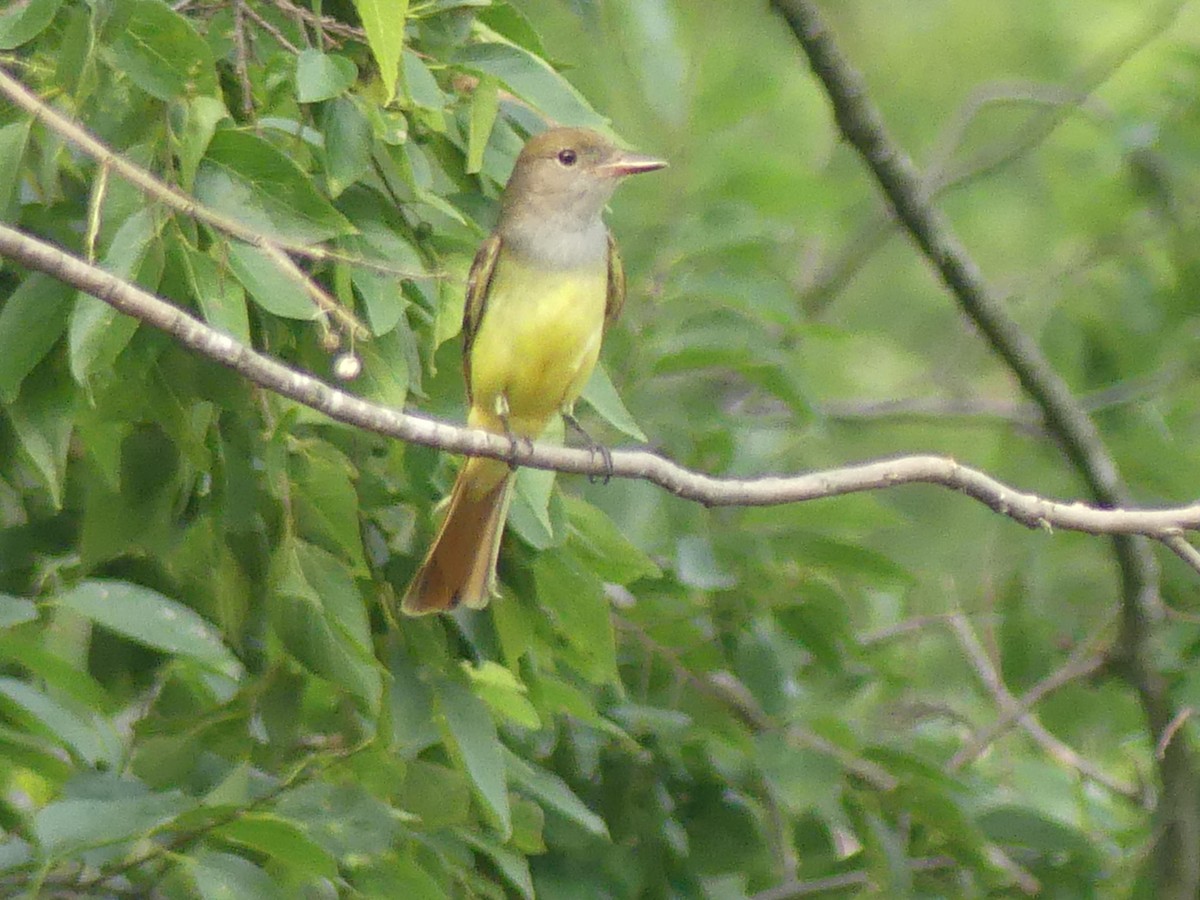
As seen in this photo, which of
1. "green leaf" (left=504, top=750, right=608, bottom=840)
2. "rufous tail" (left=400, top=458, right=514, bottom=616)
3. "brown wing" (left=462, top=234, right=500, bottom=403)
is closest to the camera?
"rufous tail" (left=400, top=458, right=514, bottom=616)

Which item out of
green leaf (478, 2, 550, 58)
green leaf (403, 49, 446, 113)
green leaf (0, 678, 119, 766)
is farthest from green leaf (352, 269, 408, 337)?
green leaf (0, 678, 119, 766)

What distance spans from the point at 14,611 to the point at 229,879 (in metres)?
0.51

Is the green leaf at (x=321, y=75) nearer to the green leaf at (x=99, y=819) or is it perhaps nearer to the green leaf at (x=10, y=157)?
the green leaf at (x=10, y=157)

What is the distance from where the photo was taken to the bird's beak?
13.9 ft

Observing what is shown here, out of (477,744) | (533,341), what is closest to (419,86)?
(477,744)

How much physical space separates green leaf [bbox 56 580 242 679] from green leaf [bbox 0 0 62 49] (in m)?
0.81

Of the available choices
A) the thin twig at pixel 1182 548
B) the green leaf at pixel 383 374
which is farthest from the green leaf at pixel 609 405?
the thin twig at pixel 1182 548

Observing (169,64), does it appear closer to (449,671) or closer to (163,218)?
(163,218)

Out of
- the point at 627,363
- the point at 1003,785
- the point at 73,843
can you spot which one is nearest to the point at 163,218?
the point at 73,843

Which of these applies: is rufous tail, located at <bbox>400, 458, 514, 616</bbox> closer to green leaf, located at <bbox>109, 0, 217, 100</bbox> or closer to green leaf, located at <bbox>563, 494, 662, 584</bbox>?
green leaf, located at <bbox>563, 494, 662, 584</bbox>

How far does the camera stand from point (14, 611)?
2779 millimetres

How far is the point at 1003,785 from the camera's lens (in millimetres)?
5441

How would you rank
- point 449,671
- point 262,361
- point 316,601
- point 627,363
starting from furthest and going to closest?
point 627,363 < point 449,671 < point 316,601 < point 262,361

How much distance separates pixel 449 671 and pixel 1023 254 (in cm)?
606
